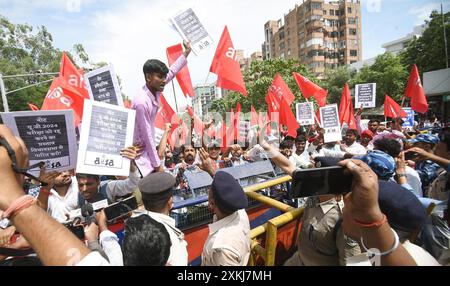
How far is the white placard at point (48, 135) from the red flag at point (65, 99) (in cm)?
246

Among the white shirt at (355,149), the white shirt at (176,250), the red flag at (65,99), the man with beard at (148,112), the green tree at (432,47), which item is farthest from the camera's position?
the green tree at (432,47)

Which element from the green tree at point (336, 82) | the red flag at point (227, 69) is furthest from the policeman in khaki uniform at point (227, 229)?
the green tree at point (336, 82)

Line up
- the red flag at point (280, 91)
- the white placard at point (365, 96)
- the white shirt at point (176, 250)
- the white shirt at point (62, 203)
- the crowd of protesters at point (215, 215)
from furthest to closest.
→ 1. the white placard at point (365, 96)
2. the red flag at point (280, 91)
3. the white shirt at point (62, 203)
4. the white shirt at point (176, 250)
5. the crowd of protesters at point (215, 215)

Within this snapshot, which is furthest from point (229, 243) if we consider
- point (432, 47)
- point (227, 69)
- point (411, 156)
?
point (432, 47)

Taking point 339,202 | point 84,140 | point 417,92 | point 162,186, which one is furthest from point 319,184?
point 417,92

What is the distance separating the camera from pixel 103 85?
10.0ft

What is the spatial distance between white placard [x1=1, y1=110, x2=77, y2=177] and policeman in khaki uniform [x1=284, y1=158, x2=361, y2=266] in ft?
6.04

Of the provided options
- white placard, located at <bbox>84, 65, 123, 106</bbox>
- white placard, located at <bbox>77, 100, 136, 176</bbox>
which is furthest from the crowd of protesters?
white placard, located at <bbox>84, 65, 123, 106</bbox>

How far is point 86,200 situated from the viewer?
8.81ft

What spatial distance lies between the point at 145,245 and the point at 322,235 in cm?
116

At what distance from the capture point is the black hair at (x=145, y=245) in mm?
1305

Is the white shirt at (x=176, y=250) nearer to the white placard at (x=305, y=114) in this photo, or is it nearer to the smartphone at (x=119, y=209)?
the smartphone at (x=119, y=209)

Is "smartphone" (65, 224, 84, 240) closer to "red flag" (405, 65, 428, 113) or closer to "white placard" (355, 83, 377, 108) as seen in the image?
"white placard" (355, 83, 377, 108)
